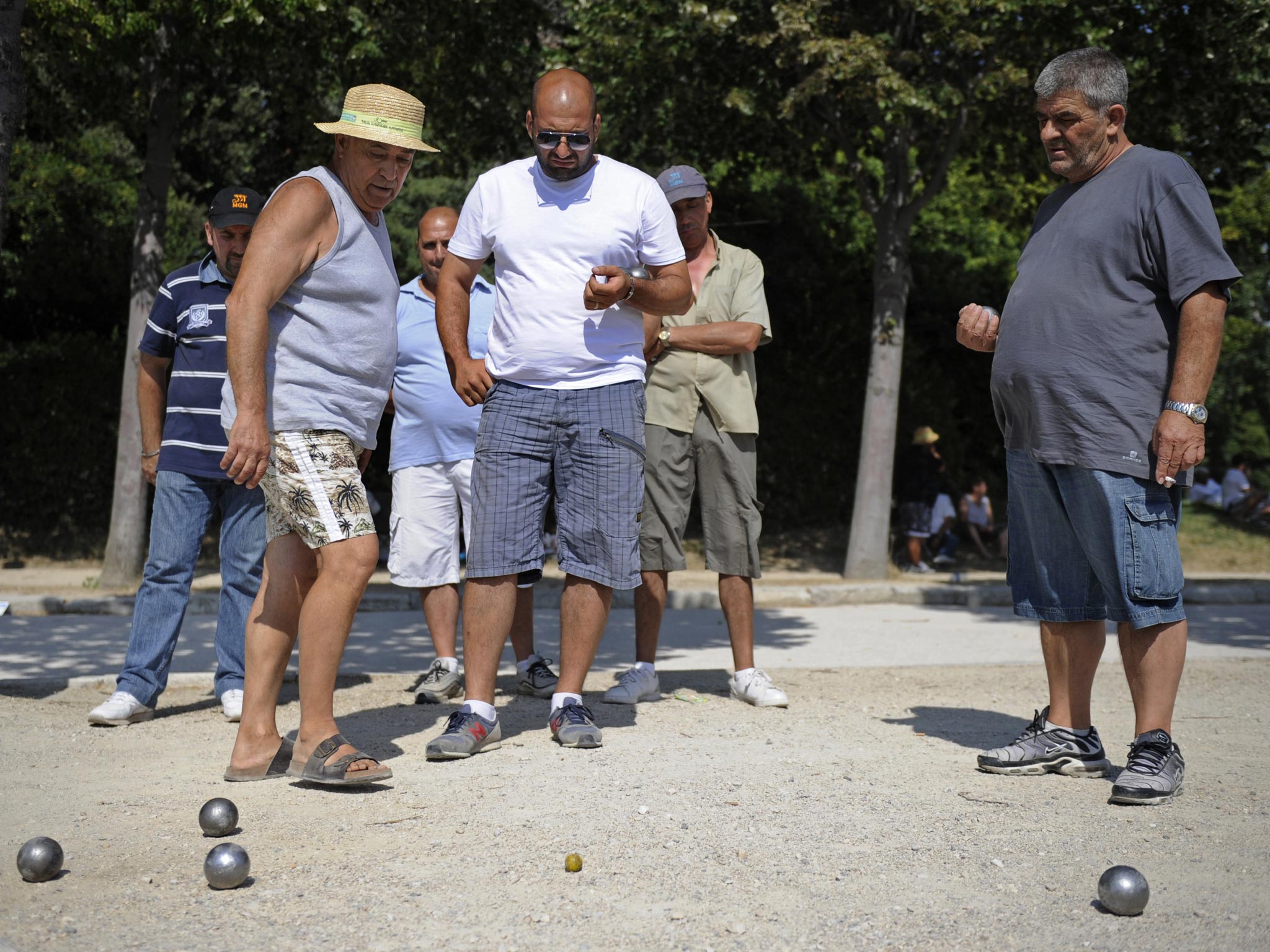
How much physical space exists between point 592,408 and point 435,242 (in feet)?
6.05

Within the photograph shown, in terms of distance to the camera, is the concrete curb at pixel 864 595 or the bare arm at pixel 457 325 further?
the concrete curb at pixel 864 595

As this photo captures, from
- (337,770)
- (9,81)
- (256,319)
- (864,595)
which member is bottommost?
(864,595)

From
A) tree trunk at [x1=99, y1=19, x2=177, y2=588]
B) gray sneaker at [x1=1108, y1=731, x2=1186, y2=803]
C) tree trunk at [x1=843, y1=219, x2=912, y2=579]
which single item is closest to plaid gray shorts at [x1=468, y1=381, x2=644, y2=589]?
gray sneaker at [x1=1108, y1=731, x2=1186, y2=803]

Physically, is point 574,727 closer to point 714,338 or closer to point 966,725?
point 966,725

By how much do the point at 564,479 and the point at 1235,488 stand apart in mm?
22478

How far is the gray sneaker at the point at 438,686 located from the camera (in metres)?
5.98

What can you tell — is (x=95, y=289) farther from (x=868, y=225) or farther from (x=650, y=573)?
(x=650, y=573)

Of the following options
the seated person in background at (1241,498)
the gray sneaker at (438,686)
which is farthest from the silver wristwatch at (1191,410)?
the seated person in background at (1241,498)

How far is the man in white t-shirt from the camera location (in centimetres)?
486

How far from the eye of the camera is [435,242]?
6336 mm

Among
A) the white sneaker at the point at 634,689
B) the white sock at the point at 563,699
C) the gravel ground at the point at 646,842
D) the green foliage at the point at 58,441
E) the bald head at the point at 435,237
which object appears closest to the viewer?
the gravel ground at the point at 646,842

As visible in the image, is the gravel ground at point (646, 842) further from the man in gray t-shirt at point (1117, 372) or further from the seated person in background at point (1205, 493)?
the seated person in background at point (1205, 493)

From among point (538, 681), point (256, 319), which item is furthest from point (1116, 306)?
point (538, 681)

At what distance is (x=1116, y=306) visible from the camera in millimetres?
4332
